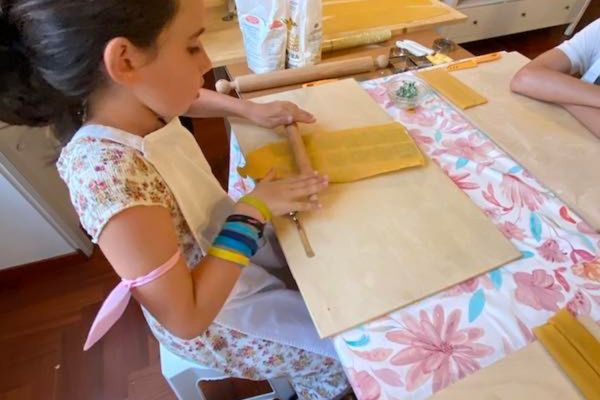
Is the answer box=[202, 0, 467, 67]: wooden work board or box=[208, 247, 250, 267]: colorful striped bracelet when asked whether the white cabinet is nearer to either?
box=[202, 0, 467, 67]: wooden work board

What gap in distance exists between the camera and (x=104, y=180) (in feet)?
1.36

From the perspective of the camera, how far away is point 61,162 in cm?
47

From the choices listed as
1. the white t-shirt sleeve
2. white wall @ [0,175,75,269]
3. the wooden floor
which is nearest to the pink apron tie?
the wooden floor

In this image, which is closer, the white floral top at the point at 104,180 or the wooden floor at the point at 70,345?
the white floral top at the point at 104,180

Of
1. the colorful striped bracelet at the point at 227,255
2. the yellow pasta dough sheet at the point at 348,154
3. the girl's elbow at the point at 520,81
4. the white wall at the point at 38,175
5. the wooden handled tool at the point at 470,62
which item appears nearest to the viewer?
the colorful striped bracelet at the point at 227,255

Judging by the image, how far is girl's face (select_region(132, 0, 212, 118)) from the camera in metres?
0.42

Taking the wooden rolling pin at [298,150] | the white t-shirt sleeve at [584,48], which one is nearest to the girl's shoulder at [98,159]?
the wooden rolling pin at [298,150]

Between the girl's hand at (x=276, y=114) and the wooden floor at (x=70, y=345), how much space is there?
2.42 feet

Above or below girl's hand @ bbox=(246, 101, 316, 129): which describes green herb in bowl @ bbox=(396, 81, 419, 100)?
below

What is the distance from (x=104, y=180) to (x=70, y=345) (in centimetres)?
95

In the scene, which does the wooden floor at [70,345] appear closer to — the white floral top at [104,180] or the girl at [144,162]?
the girl at [144,162]

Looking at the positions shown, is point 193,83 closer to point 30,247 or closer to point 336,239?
point 336,239

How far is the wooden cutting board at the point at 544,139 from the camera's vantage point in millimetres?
558

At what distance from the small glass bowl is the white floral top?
0.50m
